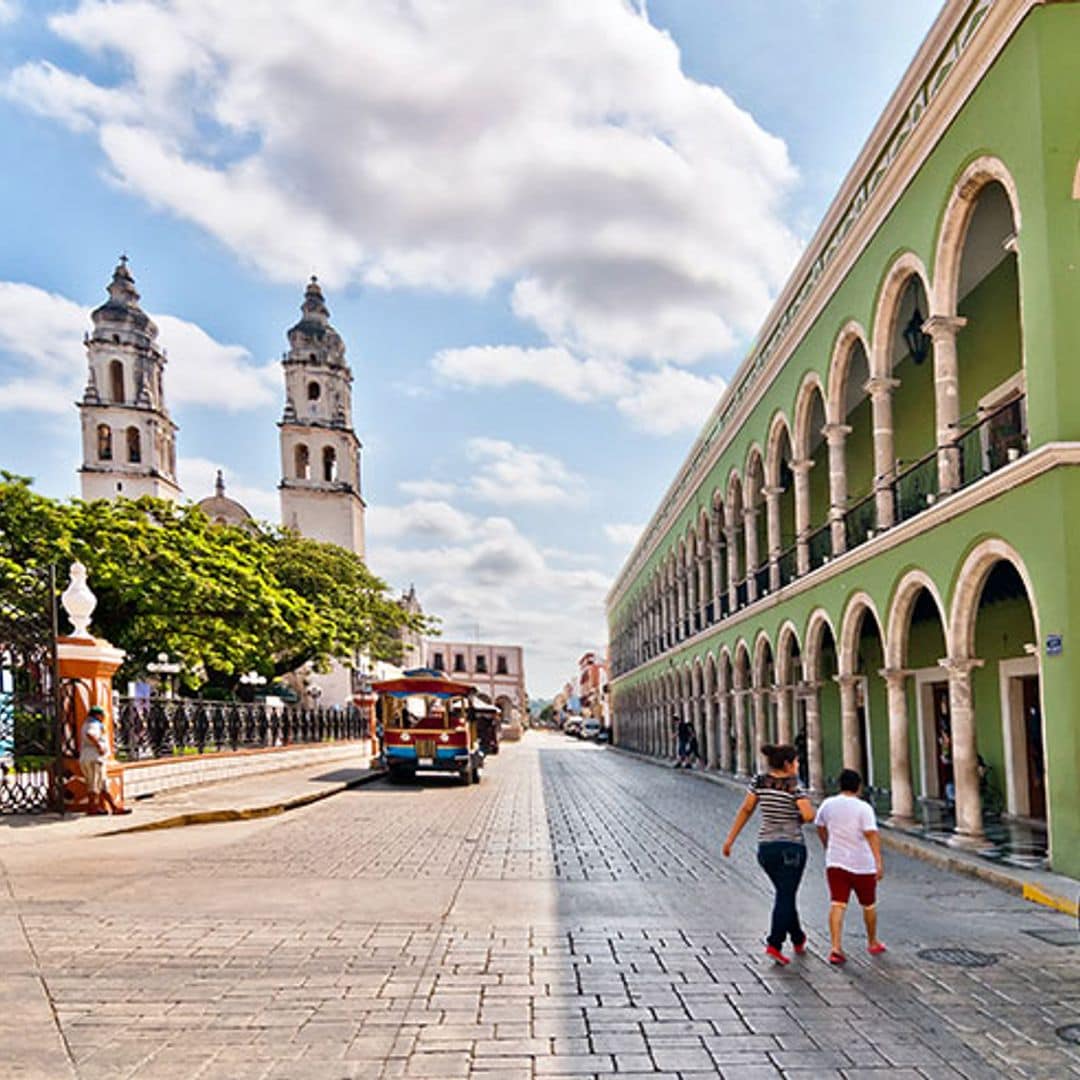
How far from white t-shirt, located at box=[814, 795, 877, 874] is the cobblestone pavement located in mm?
621

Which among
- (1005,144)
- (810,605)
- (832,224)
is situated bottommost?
(810,605)

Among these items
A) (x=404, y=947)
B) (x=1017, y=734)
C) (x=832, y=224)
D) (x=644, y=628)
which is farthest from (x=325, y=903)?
(x=644, y=628)

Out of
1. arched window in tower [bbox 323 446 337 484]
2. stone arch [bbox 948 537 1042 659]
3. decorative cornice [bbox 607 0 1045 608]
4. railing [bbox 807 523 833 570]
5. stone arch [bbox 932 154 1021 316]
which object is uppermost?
arched window in tower [bbox 323 446 337 484]

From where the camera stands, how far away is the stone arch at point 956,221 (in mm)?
11047

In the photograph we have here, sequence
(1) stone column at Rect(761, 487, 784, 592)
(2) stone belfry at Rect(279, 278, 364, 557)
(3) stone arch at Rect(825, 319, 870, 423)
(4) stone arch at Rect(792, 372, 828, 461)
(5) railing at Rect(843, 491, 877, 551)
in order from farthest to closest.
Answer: (2) stone belfry at Rect(279, 278, 364, 557), (1) stone column at Rect(761, 487, 784, 592), (4) stone arch at Rect(792, 372, 828, 461), (5) railing at Rect(843, 491, 877, 551), (3) stone arch at Rect(825, 319, 870, 423)

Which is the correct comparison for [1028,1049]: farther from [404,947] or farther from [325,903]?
[325,903]

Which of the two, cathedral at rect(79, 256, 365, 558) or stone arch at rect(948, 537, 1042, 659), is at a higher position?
cathedral at rect(79, 256, 365, 558)

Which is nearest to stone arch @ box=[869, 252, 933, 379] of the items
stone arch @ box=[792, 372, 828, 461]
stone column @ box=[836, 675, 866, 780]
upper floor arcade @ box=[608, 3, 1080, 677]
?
upper floor arcade @ box=[608, 3, 1080, 677]

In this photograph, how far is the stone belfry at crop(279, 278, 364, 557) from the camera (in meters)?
60.4

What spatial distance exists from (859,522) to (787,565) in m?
3.86

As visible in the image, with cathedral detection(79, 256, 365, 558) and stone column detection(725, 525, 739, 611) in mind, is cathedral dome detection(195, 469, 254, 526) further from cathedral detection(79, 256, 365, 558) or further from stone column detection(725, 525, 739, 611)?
stone column detection(725, 525, 739, 611)

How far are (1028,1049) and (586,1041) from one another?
87.2 inches

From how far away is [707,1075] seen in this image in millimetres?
4621

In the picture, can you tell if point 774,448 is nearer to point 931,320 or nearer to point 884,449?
point 884,449
